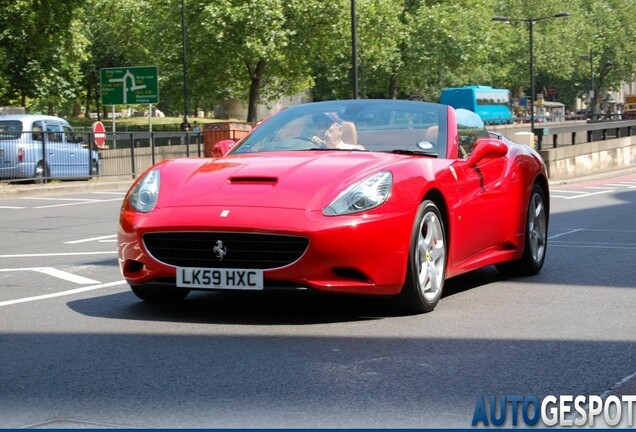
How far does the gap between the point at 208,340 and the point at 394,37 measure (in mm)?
66746

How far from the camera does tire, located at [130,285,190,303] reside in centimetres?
791

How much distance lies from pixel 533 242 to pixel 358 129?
2180 mm

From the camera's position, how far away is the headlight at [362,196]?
Answer: 23.4 ft

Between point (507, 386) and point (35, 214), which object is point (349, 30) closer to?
point (35, 214)

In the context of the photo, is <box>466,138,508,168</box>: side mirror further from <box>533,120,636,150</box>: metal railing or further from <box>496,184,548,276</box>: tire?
<box>533,120,636,150</box>: metal railing

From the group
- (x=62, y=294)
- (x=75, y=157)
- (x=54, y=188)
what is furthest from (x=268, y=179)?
(x=75, y=157)

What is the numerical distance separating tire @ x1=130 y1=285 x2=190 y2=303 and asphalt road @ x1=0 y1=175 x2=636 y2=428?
0.10 m

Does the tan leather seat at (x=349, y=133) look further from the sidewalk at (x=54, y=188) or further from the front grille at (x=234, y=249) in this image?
the sidewalk at (x=54, y=188)

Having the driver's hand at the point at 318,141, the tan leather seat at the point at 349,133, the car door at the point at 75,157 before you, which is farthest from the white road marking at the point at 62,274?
the car door at the point at 75,157

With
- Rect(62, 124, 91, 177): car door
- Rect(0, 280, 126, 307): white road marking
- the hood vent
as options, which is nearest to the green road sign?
Rect(62, 124, 91, 177): car door

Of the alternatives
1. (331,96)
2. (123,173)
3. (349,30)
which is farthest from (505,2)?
(123,173)

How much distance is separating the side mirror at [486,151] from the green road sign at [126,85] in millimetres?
41834

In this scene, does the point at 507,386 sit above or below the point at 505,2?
below

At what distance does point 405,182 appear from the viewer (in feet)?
24.5
